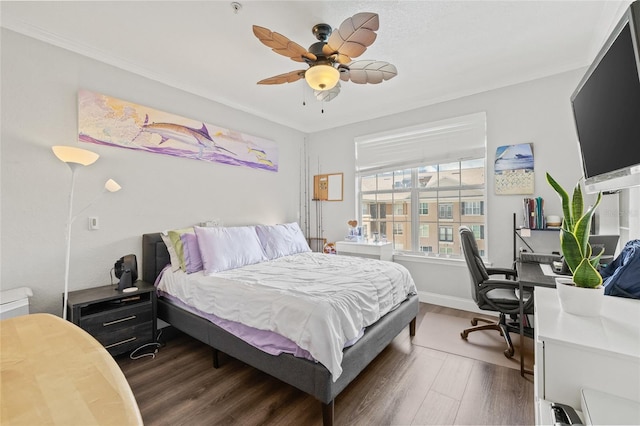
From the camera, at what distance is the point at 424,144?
12.5 ft

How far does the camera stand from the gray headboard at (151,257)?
110 inches

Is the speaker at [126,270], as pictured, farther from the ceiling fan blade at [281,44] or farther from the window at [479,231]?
the window at [479,231]

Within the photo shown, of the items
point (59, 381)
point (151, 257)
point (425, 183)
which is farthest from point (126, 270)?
point (425, 183)

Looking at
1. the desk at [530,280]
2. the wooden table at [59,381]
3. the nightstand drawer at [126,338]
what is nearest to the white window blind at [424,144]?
the desk at [530,280]

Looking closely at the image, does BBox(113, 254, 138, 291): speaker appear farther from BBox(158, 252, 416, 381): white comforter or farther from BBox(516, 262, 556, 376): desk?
BBox(516, 262, 556, 376): desk

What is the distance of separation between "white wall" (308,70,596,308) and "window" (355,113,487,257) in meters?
0.13

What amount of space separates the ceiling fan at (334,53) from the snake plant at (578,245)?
1.38m

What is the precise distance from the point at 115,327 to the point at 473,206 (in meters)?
4.07

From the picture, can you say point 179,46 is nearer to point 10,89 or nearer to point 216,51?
point 216,51

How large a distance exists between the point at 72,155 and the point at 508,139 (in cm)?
429

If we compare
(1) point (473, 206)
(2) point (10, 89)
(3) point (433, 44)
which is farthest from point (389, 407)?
(2) point (10, 89)

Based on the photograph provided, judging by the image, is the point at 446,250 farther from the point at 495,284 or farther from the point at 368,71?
the point at 368,71

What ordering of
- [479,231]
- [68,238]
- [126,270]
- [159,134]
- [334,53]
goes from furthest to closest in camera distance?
[479,231] → [159,134] → [126,270] → [68,238] → [334,53]

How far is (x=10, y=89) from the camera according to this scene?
2.12 metres
